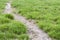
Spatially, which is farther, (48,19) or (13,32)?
(48,19)

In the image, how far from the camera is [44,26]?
9.98 m

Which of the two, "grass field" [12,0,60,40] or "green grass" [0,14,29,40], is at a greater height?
"green grass" [0,14,29,40]

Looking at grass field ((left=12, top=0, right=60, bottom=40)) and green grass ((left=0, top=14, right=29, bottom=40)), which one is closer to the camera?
green grass ((left=0, top=14, right=29, bottom=40))

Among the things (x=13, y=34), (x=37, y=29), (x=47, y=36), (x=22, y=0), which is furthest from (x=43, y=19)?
(x=22, y=0)

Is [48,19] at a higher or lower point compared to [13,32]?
lower

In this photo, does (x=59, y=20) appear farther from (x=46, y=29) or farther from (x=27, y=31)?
(x=27, y=31)

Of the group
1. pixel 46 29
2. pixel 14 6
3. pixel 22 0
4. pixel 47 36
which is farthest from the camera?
pixel 22 0

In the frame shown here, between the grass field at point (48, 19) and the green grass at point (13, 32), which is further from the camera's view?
the grass field at point (48, 19)

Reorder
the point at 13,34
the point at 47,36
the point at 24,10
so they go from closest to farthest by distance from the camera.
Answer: the point at 13,34
the point at 47,36
the point at 24,10

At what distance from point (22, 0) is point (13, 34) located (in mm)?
10727

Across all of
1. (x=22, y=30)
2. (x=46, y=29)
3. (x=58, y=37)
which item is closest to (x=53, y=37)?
(x=58, y=37)

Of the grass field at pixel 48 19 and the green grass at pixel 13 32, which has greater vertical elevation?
the green grass at pixel 13 32

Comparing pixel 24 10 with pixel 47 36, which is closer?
pixel 47 36

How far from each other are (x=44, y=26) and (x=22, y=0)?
361 inches
